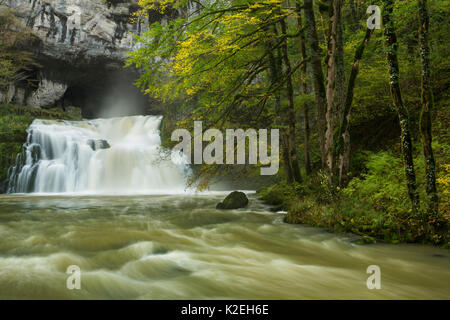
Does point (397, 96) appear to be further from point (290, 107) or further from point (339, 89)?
point (290, 107)

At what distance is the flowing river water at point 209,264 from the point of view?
9.76 ft

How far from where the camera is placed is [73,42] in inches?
1038

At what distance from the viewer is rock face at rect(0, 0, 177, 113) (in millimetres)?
25188

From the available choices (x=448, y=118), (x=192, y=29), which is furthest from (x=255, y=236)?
(x=448, y=118)

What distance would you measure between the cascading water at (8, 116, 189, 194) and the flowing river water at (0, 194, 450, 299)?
12.5m

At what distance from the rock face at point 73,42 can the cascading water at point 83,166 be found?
746 centimetres

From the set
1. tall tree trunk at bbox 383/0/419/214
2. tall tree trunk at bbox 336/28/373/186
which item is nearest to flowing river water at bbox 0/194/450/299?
tall tree trunk at bbox 383/0/419/214

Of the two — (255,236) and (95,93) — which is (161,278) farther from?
(95,93)

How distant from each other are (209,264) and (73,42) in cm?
2915

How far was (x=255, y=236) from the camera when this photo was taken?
5801 millimetres

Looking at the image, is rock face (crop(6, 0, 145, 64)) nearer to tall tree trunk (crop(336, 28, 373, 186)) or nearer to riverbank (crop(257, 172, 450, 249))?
tall tree trunk (crop(336, 28, 373, 186))
